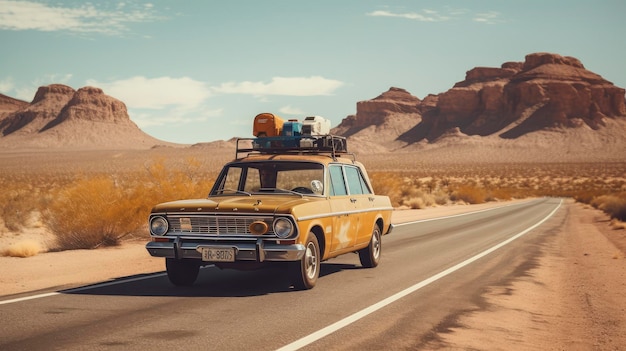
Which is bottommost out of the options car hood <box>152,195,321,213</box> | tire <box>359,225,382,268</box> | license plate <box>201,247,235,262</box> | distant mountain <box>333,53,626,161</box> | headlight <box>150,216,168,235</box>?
tire <box>359,225,382,268</box>

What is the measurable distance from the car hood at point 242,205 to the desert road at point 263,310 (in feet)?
3.69

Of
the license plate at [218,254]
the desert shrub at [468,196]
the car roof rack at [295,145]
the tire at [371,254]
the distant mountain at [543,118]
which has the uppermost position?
the distant mountain at [543,118]

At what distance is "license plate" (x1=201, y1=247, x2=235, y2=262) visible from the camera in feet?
29.0

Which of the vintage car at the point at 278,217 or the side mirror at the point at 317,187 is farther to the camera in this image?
the side mirror at the point at 317,187

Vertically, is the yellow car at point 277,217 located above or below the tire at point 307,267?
above

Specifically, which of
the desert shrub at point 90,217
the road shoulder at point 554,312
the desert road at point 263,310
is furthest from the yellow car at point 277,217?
the desert shrub at point 90,217

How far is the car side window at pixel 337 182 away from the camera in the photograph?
35.2 feet

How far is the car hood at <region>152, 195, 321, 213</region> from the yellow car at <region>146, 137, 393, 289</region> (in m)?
0.01

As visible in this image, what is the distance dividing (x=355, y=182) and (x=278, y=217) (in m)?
3.19

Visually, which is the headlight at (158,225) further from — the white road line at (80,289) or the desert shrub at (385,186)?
the desert shrub at (385,186)

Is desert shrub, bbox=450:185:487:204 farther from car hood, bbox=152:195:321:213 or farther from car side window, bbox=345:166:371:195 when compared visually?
car hood, bbox=152:195:321:213

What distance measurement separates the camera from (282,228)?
8930mm

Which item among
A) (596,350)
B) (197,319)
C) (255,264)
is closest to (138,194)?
(255,264)

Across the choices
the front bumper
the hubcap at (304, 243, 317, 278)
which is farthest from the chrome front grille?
the hubcap at (304, 243, 317, 278)
